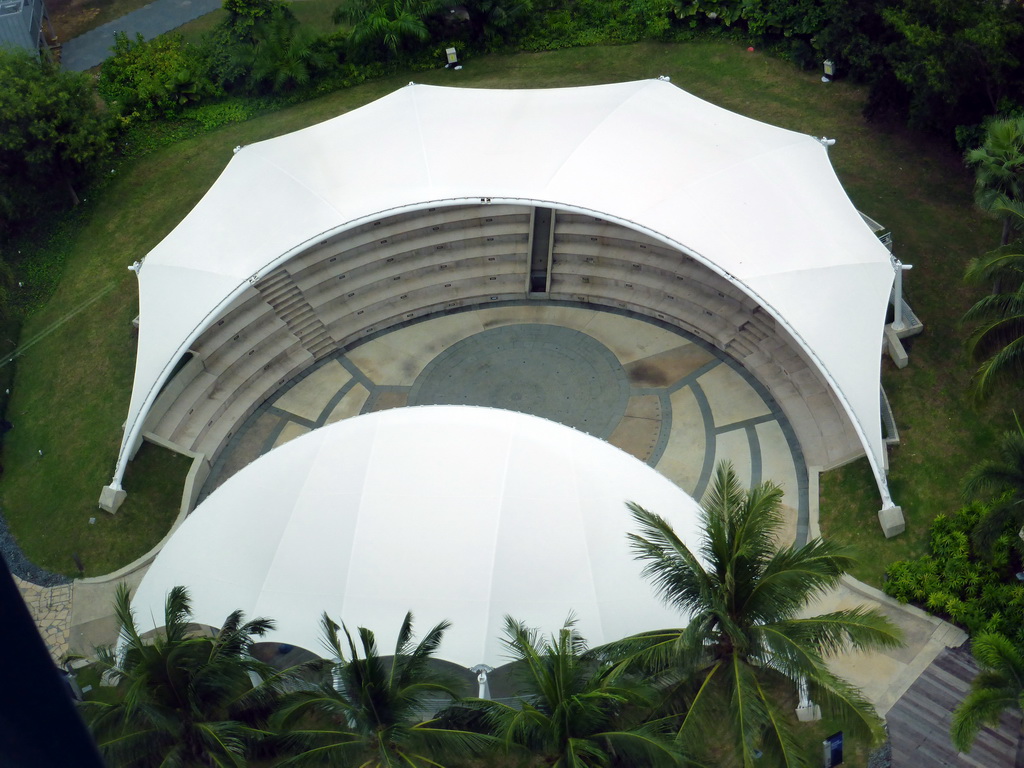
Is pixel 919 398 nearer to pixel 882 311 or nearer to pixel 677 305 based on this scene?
pixel 882 311

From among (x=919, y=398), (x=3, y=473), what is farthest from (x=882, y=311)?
(x=3, y=473)

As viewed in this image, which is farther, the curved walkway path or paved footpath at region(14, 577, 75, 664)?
the curved walkway path

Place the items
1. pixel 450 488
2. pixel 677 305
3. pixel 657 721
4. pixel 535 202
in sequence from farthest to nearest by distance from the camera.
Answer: pixel 677 305, pixel 535 202, pixel 450 488, pixel 657 721

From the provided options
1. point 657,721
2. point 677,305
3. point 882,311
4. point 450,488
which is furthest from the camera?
point 677,305

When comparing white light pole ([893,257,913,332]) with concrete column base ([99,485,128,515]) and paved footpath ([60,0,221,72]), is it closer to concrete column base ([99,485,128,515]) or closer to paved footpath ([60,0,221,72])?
concrete column base ([99,485,128,515])

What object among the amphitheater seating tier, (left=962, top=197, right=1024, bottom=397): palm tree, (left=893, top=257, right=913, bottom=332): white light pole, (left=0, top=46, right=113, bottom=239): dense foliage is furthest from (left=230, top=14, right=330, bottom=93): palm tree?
(left=962, top=197, right=1024, bottom=397): palm tree
